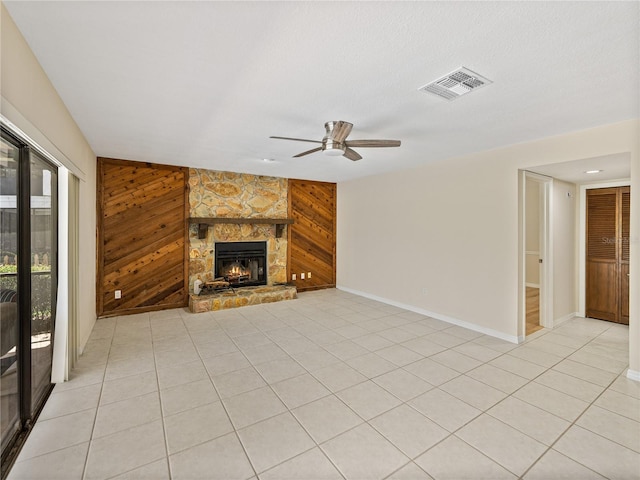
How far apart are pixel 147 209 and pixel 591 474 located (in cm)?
585

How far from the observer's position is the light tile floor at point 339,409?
1.77 metres

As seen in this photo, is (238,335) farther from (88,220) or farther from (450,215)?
(450,215)

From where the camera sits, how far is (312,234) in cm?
673

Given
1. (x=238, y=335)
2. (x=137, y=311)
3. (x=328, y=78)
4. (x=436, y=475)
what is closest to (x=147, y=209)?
(x=137, y=311)

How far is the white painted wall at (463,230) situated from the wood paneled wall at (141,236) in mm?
3631

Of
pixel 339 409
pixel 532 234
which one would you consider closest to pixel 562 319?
pixel 532 234

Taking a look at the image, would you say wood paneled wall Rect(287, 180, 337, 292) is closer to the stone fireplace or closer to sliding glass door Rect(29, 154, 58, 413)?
the stone fireplace

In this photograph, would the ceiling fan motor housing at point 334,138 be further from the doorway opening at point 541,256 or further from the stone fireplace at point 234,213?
the stone fireplace at point 234,213

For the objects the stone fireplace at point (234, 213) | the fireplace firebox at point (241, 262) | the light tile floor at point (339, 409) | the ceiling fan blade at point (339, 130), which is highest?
the ceiling fan blade at point (339, 130)

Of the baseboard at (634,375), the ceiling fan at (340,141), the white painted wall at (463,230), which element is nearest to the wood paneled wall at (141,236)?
the ceiling fan at (340,141)

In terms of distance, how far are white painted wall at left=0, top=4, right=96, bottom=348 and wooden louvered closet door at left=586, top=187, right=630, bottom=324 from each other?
263 inches

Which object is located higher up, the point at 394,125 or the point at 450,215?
the point at 394,125

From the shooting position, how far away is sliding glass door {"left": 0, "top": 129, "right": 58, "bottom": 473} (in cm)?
181

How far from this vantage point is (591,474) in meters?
1.72
